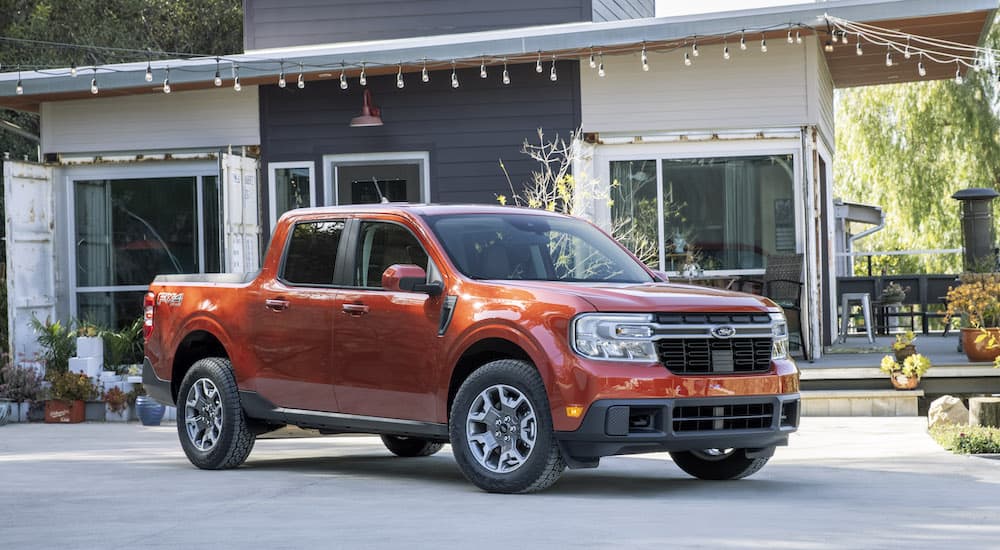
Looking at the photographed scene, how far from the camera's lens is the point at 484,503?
7.81m

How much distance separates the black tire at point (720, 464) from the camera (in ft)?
29.6

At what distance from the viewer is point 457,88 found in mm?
17312

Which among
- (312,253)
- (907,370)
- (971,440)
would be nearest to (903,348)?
(907,370)

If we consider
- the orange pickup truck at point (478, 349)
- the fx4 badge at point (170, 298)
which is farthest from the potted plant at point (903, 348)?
the fx4 badge at point (170, 298)

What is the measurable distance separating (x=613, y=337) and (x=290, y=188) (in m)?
10.6

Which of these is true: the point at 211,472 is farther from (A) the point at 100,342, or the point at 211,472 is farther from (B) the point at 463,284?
(A) the point at 100,342

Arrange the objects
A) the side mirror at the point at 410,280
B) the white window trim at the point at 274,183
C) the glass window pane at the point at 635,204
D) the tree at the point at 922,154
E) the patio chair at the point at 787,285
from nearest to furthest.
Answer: the side mirror at the point at 410,280 → the patio chair at the point at 787,285 → the glass window pane at the point at 635,204 → the white window trim at the point at 274,183 → the tree at the point at 922,154

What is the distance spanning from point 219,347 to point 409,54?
657 centimetres

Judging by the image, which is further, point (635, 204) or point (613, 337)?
point (635, 204)

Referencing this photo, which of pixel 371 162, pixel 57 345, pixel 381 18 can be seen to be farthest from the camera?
pixel 381 18

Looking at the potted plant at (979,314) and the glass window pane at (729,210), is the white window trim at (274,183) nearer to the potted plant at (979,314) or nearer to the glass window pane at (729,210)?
the glass window pane at (729,210)

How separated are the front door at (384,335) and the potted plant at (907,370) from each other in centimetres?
685

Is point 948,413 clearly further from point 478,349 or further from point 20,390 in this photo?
point 20,390

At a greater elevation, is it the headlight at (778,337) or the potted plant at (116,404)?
the headlight at (778,337)
